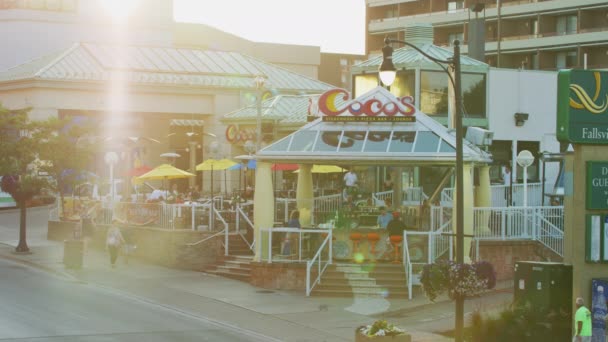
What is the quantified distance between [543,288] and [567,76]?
4408 mm

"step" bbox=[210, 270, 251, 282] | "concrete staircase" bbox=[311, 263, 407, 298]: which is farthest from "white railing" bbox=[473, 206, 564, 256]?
"step" bbox=[210, 270, 251, 282]

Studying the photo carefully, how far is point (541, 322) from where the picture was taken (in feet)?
69.6

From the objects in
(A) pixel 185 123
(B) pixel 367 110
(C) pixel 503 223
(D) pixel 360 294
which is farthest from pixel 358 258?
(A) pixel 185 123

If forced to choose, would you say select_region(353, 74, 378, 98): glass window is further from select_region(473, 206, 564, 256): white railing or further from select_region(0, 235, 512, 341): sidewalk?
select_region(473, 206, 564, 256): white railing

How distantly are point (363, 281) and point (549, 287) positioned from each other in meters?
8.68

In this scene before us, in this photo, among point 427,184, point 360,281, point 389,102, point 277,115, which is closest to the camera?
point 360,281

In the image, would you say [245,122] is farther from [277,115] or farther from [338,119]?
[338,119]

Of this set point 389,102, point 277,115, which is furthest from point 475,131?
point 277,115

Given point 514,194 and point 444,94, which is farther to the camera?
point 444,94

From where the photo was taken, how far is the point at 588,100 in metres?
21.2

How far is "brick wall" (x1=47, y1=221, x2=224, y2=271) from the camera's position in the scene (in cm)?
3488

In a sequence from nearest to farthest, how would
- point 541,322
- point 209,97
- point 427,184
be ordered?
1. point 541,322
2. point 427,184
3. point 209,97

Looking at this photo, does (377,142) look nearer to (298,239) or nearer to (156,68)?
(298,239)

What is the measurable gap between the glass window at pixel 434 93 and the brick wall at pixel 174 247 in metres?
12.8
